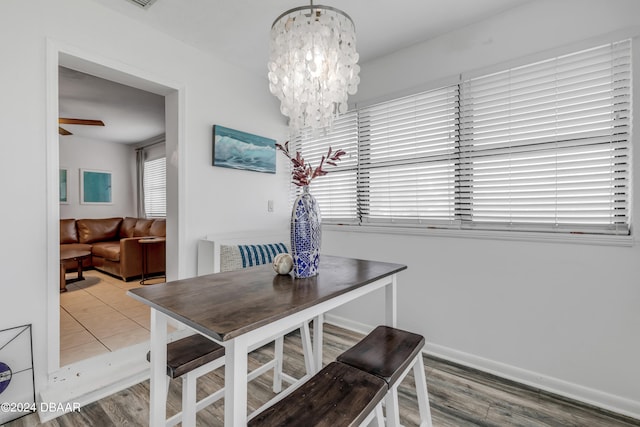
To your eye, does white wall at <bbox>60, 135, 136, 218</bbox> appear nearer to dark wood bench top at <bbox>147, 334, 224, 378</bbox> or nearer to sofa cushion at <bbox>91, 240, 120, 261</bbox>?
sofa cushion at <bbox>91, 240, 120, 261</bbox>

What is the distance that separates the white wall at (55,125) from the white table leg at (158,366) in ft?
3.83

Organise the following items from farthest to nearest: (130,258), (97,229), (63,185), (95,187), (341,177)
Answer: (95,187) < (63,185) < (97,229) < (130,258) < (341,177)

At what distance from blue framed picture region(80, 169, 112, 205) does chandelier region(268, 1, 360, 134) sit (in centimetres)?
608

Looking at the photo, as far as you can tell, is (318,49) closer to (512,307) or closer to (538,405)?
(512,307)

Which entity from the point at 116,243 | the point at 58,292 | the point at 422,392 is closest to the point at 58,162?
the point at 58,292

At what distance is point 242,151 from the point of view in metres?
2.94

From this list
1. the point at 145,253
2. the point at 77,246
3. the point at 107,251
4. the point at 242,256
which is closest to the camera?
the point at 242,256

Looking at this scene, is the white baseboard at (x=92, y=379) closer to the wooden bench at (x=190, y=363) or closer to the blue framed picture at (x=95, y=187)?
the wooden bench at (x=190, y=363)

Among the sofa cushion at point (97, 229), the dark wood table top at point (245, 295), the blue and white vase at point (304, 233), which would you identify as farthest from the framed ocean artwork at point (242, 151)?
the sofa cushion at point (97, 229)

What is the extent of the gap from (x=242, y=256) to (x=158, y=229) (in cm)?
323

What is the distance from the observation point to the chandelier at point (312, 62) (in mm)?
1360

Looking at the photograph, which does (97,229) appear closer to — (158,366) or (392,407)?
(158,366)

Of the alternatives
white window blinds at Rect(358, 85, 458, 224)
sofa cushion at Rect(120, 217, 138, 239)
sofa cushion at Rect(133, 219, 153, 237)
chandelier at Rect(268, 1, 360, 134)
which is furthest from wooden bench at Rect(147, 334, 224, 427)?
sofa cushion at Rect(120, 217, 138, 239)

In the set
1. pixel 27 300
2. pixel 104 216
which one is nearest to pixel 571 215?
pixel 27 300
